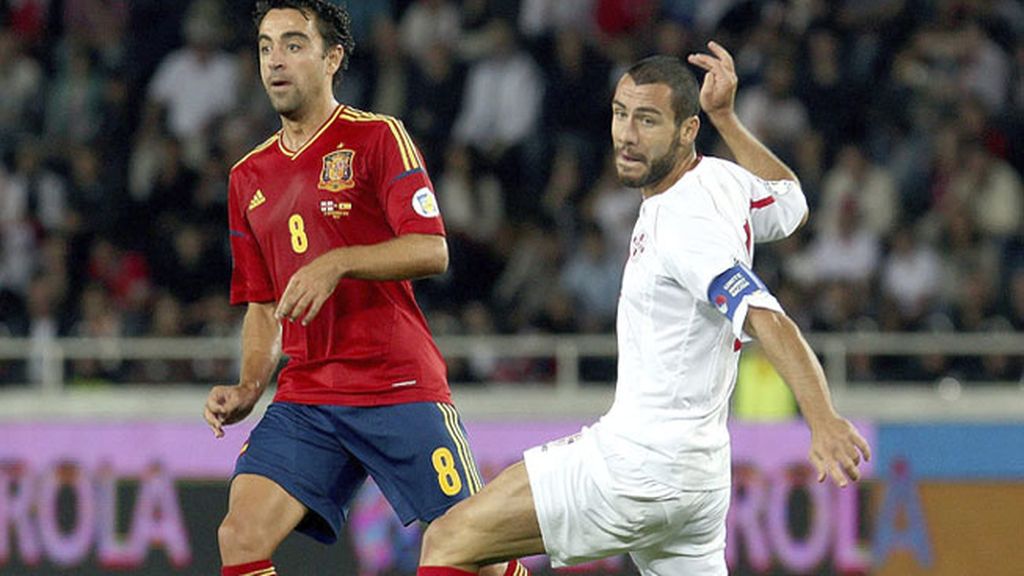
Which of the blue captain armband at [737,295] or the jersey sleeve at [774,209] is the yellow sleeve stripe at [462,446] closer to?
the jersey sleeve at [774,209]

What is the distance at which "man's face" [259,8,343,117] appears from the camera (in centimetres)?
583

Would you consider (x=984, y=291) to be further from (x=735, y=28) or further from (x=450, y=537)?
(x=450, y=537)

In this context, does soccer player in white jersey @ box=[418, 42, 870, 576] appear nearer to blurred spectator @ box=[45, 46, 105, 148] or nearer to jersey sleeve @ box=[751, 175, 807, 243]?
jersey sleeve @ box=[751, 175, 807, 243]

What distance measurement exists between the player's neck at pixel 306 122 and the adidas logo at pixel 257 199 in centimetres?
18

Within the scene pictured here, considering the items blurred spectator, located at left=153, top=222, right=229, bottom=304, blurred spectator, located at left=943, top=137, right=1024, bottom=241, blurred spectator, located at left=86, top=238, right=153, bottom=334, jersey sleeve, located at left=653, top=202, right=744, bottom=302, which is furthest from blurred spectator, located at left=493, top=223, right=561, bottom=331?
jersey sleeve, located at left=653, top=202, right=744, bottom=302

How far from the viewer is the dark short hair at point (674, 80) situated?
5.03m

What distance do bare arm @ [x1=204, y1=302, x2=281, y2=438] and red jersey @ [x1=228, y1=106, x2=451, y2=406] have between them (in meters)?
0.10

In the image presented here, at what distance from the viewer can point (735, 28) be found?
1295 cm

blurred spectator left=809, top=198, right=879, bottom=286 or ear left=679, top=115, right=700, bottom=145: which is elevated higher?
ear left=679, top=115, right=700, bottom=145

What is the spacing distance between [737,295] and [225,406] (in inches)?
76.3

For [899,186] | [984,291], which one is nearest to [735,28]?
[899,186]

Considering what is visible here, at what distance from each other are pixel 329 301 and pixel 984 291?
5.98 m

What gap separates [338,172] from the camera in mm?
5852

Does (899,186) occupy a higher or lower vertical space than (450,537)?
higher
